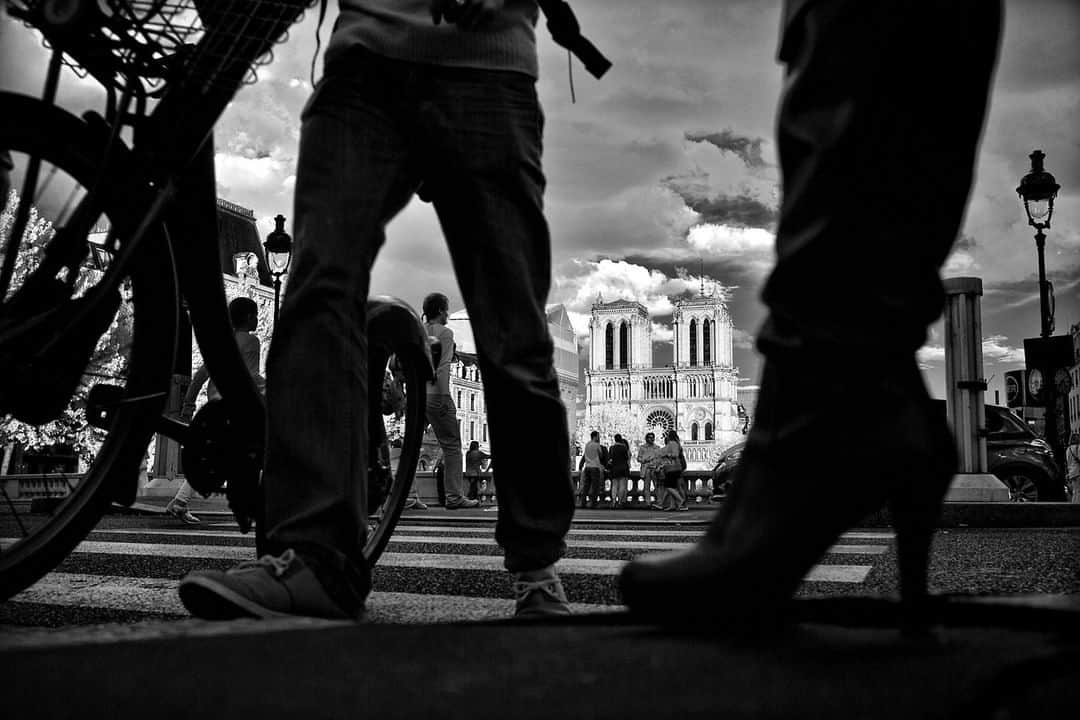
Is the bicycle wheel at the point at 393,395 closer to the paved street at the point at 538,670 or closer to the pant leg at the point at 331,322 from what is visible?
the pant leg at the point at 331,322

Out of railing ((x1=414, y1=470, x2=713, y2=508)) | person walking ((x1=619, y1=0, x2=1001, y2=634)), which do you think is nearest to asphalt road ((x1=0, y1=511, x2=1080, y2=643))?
person walking ((x1=619, y1=0, x2=1001, y2=634))

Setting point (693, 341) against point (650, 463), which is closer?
point (650, 463)

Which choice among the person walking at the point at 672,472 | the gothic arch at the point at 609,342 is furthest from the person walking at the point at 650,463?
the gothic arch at the point at 609,342

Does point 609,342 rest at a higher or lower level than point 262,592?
higher

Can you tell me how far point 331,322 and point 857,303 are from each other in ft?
3.78

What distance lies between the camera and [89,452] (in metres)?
2.18

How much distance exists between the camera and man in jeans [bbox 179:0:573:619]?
2016mm

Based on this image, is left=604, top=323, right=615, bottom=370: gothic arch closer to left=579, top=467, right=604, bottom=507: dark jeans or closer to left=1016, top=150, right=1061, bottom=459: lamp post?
left=579, top=467, right=604, bottom=507: dark jeans

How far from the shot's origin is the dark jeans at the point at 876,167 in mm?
1165

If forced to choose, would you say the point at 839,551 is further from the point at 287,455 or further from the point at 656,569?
the point at 656,569

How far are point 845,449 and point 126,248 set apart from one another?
151 centimetres

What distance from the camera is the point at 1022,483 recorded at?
12625mm

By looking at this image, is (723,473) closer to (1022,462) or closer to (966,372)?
(1022,462)

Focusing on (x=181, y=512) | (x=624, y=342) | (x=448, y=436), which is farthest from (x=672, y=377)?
(x=181, y=512)
